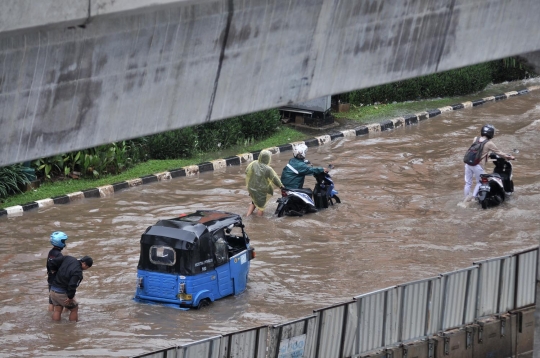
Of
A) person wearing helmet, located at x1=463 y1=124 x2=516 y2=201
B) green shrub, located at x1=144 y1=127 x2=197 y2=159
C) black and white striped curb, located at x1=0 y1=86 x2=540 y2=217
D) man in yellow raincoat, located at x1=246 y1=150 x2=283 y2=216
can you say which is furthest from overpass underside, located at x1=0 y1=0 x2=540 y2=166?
green shrub, located at x1=144 y1=127 x2=197 y2=159

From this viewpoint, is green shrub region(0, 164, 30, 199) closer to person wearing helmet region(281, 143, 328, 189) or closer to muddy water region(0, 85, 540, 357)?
muddy water region(0, 85, 540, 357)

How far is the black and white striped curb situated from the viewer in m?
17.4

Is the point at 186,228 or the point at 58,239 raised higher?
the point at 186,228

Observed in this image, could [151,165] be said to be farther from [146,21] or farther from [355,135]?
[146,21]

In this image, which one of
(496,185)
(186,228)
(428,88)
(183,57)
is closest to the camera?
(183,57)

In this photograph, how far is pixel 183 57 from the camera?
29.0ft

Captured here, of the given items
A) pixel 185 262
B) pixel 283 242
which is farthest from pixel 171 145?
pixel 185 262

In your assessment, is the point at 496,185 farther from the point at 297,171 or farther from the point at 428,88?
the point at 428,88

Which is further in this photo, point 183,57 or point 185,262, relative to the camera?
point 185,262

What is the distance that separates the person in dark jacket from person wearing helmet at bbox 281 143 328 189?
5.22 meters

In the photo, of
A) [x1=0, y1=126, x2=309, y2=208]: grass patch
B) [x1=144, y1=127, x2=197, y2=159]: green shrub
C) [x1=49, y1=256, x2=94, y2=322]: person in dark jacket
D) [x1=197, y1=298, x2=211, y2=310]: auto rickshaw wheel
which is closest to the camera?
[x1=49, y1=256, x2=94, y2=322]: person in dark jacket

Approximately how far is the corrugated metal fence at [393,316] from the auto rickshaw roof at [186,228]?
2545 millimetres

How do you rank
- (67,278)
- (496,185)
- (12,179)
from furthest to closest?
(12,179), (496,185), (67,278)

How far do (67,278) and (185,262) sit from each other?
139cm
